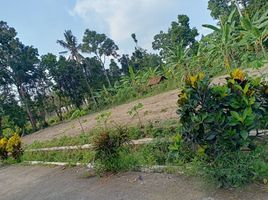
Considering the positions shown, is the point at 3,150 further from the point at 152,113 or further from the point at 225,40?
the point at 225,40

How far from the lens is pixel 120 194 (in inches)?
150

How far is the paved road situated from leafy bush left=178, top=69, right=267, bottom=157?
0.51 meters

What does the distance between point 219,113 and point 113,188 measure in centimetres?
185

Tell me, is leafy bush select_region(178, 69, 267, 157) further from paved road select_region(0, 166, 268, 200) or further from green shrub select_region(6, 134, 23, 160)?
green shrub select_region(6, 134, 23, 160)

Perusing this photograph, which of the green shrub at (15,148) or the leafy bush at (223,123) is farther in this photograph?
the green shrub at (15,148)

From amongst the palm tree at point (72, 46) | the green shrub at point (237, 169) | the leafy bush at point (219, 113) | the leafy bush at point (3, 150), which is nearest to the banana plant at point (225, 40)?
the leafy bush at point (3, 150)

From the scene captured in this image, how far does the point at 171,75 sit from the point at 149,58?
2246cm

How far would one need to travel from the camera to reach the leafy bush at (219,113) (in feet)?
10.6

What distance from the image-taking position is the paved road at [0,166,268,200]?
2984mm

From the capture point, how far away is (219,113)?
3275 millimetres

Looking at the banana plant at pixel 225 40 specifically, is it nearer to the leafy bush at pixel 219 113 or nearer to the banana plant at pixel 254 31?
the banana plant at pixel 254 31

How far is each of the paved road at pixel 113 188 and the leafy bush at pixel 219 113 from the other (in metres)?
0.51

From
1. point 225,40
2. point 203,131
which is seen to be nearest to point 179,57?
point 225,40

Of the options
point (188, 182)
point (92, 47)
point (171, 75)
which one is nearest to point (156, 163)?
point (188, 182)
